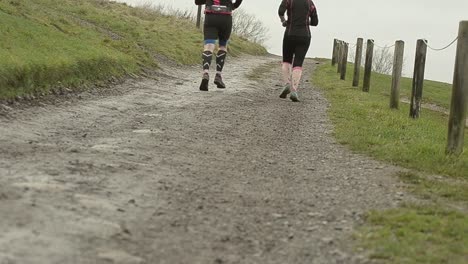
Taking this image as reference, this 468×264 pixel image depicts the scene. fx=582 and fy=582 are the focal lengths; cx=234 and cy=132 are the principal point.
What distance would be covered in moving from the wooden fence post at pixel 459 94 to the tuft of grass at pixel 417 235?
247 centimetres

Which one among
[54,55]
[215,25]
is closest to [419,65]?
[215,25]

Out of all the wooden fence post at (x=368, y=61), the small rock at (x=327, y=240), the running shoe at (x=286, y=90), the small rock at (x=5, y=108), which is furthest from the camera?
the wooden fence post at (x=368, y=61)

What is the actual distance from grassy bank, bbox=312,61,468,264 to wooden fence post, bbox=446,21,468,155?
0.72 ft

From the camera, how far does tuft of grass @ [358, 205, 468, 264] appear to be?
11.8 ft

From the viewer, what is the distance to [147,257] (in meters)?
3.36

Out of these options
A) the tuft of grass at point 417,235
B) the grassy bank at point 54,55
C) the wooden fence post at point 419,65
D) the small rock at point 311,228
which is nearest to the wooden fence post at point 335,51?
the grassy bank at point 54,55

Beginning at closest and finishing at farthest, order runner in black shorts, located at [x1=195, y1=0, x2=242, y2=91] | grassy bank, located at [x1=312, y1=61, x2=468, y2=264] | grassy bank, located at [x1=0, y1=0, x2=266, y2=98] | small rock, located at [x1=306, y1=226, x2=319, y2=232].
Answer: grassy bank, located at [x1=312, y1=61, x2=468, y2=264]
small rock, located at [x1=306, y1=226, x2=319, y2=232]
grassy bank, located at [x1=0, y1=0, x2=266, y2=98]
runner in black shorts, located at [x1=195, y1=0, x2=242, y2=91]

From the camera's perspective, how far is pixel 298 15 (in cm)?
1112

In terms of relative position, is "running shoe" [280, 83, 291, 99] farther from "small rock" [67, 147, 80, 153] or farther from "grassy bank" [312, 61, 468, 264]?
"small rock" [67, 147, 80, 153]

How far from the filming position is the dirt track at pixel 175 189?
11.6 ft

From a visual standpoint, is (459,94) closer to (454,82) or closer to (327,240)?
(454,82)

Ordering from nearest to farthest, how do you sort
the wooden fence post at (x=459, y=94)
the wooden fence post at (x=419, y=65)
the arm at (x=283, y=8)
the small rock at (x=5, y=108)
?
the wooden fence post at (x=459, y=94) → the small rock at (x=5, y=108) → the wooden fence post at (x=419, y=65) → the arm at (x=283, y=8)

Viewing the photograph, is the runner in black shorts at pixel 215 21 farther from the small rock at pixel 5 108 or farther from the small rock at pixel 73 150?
the small rock at pixel 73 150

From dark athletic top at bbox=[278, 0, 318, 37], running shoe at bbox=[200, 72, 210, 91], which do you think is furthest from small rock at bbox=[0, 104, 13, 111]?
dark athletic top at bbox=[278, 0, 318, 37]
